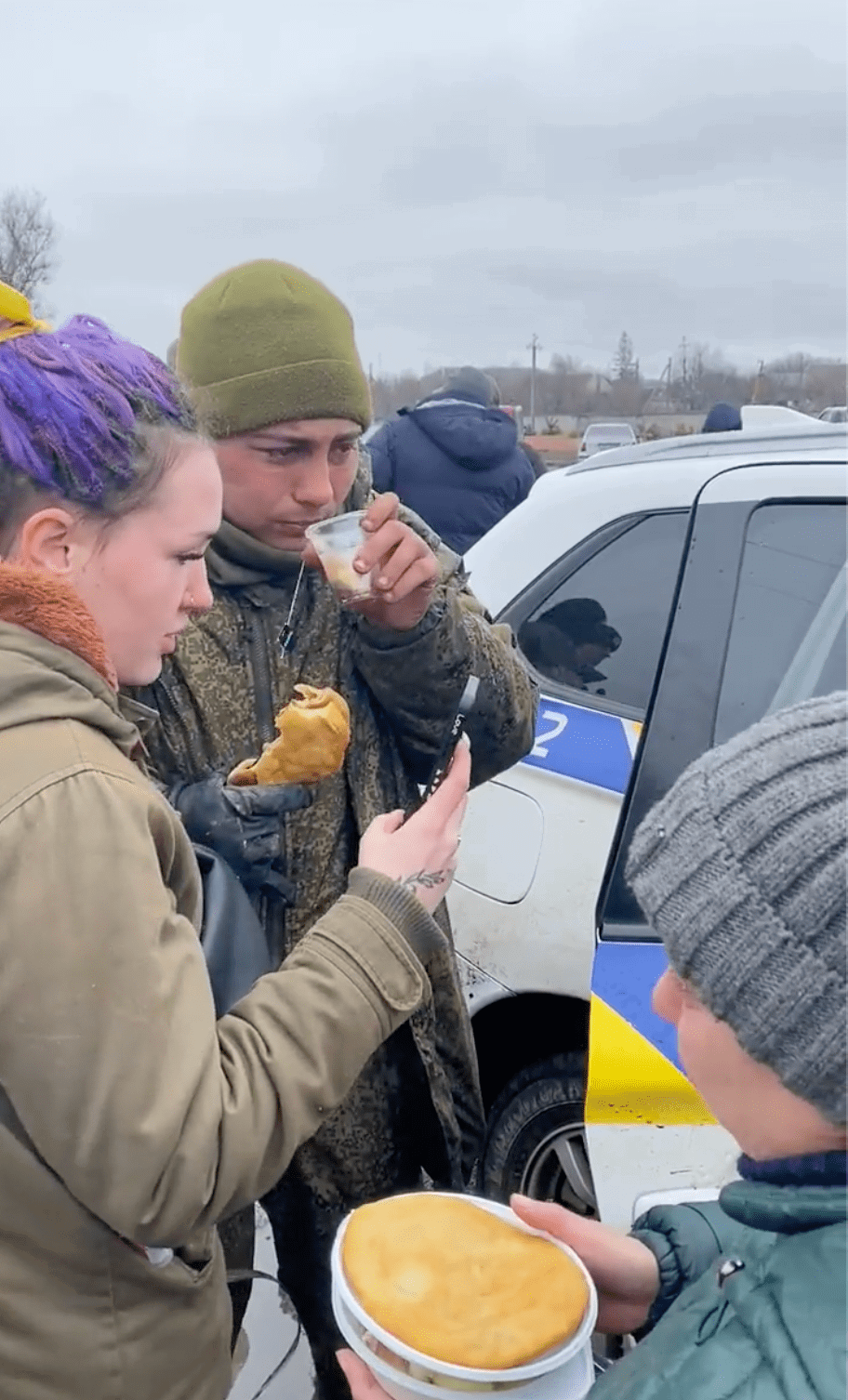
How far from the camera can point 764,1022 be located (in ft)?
3.08

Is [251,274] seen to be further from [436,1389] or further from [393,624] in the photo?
[436,1389]

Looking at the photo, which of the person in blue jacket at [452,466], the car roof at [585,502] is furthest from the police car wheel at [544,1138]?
the person in blue jacket at [452,466]

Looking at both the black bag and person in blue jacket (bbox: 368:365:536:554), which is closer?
the black bag

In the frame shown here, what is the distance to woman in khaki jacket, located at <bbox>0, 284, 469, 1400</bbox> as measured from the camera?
100 centimetres

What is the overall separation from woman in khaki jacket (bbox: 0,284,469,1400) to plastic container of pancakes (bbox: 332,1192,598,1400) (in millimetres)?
138

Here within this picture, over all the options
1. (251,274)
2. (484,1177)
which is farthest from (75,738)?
(484,1177)

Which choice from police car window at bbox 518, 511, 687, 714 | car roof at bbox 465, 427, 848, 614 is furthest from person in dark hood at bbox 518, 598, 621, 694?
car roof at bbox 465, 427, 848, 614

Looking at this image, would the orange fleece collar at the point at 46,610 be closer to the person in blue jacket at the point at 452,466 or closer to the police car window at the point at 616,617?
the police car window at the point at 616,617

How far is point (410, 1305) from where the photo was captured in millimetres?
1096

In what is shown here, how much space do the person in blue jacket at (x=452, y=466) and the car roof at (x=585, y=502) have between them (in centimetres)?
254

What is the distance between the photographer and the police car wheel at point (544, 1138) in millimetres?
2531

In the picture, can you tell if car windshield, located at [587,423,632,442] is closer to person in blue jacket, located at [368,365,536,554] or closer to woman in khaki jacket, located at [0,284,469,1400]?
person in blue jacket, located at [368,365,536,554]

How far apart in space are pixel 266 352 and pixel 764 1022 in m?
1.30

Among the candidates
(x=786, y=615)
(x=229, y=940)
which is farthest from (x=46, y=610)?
(x=786, y=615)
